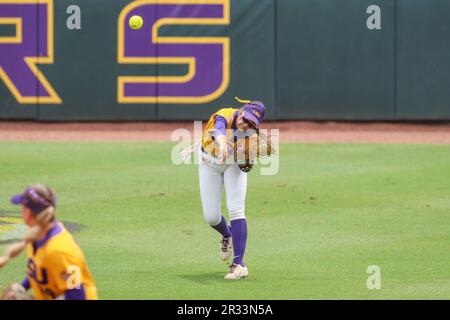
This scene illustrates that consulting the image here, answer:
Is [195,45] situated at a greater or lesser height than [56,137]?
greater

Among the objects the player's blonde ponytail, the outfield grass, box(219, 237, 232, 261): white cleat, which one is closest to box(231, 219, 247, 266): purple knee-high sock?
the outfield grass

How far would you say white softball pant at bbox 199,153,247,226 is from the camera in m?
10.6

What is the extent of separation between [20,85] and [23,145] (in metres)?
2.52

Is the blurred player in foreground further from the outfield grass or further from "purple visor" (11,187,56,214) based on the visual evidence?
the outfield grass

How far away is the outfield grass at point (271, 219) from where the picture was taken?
34.4 feet

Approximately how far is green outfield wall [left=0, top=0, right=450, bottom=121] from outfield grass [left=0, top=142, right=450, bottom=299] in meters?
2.26

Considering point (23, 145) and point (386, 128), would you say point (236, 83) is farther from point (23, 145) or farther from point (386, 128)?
point (23, 145)

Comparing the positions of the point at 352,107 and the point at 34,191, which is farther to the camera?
the point at 352,107

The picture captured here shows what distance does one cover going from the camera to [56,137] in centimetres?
2200

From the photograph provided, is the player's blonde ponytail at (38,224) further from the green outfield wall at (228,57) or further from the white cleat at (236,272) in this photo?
the green outfield wall at (228,57)

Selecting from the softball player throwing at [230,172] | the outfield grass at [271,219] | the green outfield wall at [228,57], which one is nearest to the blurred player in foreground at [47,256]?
the outfield grass at [271,219]
